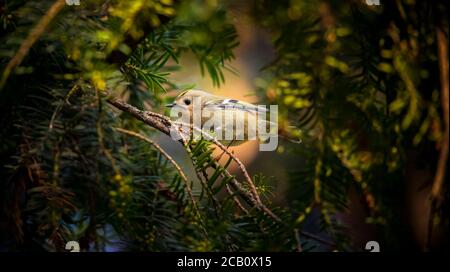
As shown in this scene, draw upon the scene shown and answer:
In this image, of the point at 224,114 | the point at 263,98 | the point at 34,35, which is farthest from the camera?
the point at 224,114

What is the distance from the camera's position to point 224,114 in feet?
2.00

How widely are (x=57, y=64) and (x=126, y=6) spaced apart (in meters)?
0.18

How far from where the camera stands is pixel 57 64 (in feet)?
1.39

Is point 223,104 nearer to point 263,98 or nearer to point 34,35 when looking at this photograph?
point 263,98

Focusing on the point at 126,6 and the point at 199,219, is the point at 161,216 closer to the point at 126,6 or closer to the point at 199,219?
the point at 199,219

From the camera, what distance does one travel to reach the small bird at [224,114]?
1.75 ft

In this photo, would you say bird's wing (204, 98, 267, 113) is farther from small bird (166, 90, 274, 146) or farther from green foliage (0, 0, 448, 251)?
green foliage (0, 0, 448, 251)

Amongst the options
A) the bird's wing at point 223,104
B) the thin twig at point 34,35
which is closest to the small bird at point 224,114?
the bird's wing at point 223,104

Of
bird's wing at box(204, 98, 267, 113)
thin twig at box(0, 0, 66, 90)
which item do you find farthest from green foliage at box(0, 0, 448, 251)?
bird's wing at box(204, 98, 267, 113)

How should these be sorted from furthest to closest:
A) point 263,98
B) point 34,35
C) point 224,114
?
1. point 224,114
2. point 263,98
3. point 34,35

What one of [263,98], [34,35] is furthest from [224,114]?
[34,35]

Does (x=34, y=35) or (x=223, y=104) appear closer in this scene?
(x=34, y=35)
